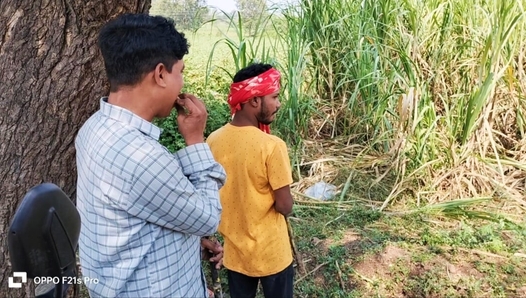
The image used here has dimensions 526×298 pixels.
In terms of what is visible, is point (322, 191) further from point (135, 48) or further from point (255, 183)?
point (135, 48)

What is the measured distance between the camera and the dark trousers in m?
2.02

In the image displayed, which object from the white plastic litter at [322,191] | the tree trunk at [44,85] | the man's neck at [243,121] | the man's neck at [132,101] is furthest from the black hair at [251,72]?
the white plastic litter at [322,191]

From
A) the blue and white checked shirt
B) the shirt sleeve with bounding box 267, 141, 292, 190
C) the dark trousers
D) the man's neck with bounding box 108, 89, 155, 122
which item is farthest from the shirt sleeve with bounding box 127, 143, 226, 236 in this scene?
the dark trousers

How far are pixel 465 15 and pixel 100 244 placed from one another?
3.75 meters

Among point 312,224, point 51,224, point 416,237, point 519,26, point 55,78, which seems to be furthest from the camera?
point 519,26

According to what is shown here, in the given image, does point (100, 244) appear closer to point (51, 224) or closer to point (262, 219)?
point (51, 224)

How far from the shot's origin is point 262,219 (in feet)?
6.39

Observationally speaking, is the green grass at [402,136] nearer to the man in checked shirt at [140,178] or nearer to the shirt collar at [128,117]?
the man in checked shirt at [140,178]

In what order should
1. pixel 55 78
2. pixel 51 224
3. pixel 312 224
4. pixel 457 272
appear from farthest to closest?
pixel 312 224, pixel 457 272, pixel 55 78, pixel 51 224

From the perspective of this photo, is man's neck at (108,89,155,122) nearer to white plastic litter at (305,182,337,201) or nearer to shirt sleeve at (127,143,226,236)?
shirt sleeve at (127,143,226,236)

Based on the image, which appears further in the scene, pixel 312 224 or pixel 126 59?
pixel 312 224

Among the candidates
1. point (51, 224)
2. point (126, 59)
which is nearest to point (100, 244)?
point (51, 224)

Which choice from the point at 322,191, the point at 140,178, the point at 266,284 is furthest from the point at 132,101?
the point at 322,191

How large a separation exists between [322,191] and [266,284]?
2.01 metres
